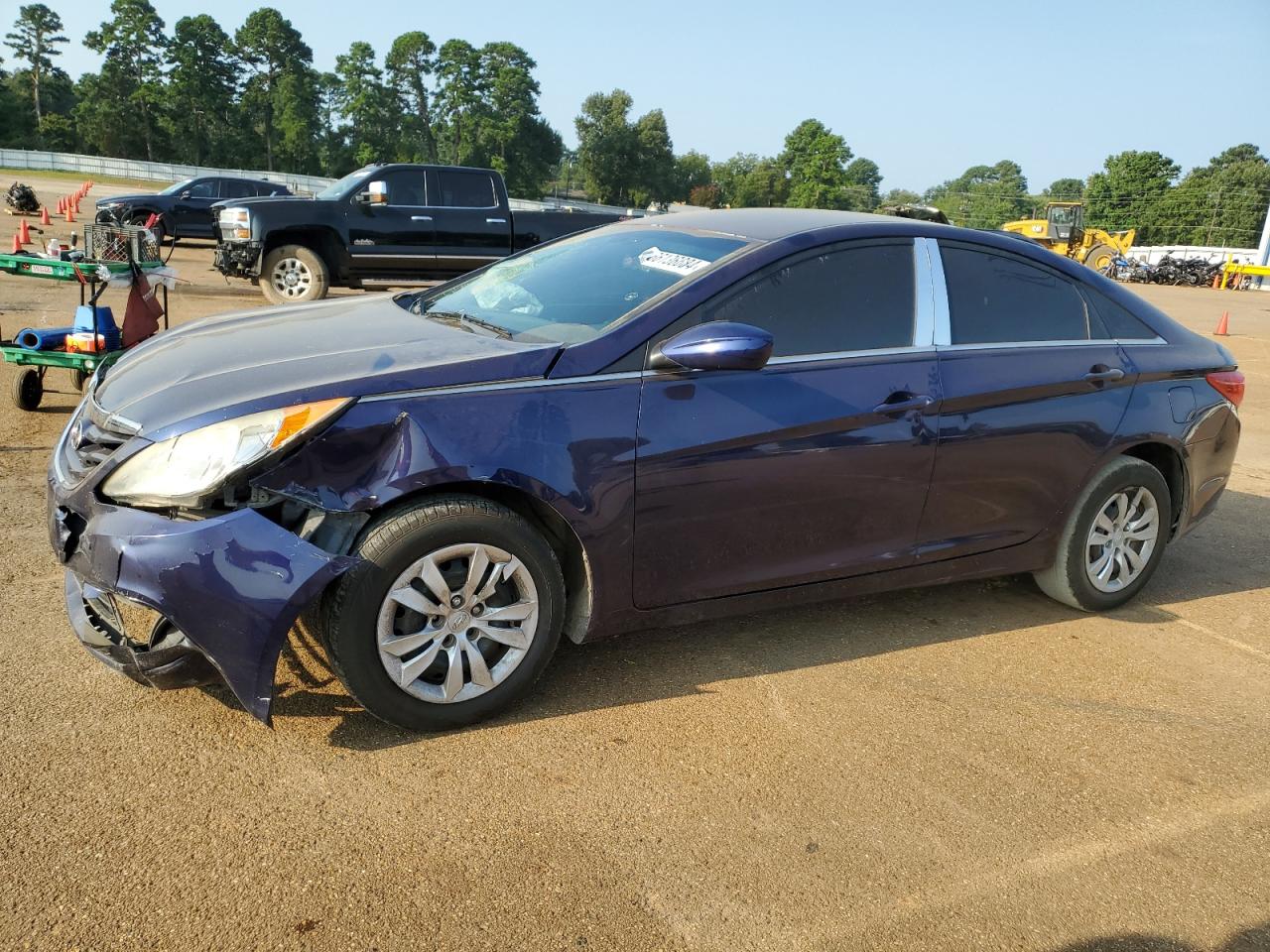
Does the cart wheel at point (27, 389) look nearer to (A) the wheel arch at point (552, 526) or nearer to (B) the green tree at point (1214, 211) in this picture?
(A) the wheel arch at point (552, 526)

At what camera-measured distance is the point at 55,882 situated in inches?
88.8

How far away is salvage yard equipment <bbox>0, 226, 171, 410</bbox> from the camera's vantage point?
6059mm

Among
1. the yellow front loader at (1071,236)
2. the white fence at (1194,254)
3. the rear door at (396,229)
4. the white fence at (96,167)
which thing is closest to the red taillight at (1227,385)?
the rear door at (396,229)

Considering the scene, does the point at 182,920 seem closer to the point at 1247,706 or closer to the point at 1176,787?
the point at 1176,787

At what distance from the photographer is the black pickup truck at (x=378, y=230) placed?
11648 mm

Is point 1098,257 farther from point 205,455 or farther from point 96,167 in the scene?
point 96,167

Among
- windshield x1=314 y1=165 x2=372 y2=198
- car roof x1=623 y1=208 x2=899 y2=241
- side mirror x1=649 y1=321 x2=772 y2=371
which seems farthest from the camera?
windshield x1=314 y1=165 x2=372 y2=198

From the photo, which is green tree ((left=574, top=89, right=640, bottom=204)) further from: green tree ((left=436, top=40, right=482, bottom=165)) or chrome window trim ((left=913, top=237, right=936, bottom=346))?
chrome window trim ((left=913, top=237, right=936, bottom=346))

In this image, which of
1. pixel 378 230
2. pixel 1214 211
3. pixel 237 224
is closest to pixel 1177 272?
pixel 1214 211

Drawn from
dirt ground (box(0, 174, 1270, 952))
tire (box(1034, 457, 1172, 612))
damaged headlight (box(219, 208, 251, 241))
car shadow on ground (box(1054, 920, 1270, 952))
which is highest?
damaged headlight (box(219, 208, 251, 241))

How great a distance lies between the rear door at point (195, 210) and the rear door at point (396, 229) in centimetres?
1031

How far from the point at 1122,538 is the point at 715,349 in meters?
2.49

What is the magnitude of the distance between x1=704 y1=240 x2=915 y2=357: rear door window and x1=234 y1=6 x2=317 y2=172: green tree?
8973 centimetres

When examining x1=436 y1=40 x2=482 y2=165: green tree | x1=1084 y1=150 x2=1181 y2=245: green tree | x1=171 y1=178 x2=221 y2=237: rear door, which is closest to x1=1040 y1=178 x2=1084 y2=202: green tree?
x1=1084 y1=150 x2=1181 y2=245: green tree
